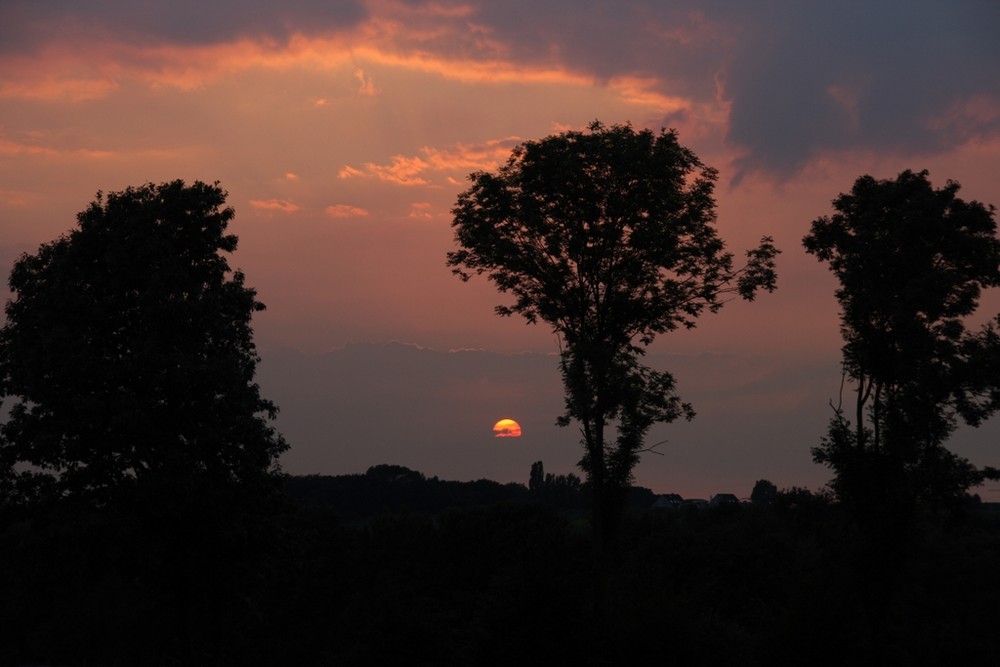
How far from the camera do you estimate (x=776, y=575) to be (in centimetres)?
8044

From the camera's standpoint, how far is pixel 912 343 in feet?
137

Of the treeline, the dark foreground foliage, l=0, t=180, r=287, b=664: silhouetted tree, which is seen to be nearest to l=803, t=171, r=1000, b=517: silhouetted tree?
the dark foreground foliage

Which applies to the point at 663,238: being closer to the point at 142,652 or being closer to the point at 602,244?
the point at 602,244

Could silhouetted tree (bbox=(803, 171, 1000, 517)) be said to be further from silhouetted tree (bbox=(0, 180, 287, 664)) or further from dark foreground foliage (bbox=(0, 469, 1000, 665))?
silhouetted tree (bbox=(0, 180, 287, 664))

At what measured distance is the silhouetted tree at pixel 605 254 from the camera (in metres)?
41.5

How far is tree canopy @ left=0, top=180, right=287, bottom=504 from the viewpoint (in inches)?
1356

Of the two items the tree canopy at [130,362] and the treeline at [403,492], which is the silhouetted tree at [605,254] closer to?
the tree canopy at [130,362]

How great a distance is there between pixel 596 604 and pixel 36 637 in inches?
2623

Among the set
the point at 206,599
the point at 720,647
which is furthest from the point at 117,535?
the point at 720,647

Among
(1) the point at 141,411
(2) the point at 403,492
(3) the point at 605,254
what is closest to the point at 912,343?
(3) the point at 605,254

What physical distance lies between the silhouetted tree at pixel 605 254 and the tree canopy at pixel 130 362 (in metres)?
12.4

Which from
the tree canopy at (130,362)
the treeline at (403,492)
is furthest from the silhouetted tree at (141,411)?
the treeline at (403,492)

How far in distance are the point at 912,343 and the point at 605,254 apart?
43.5 feet

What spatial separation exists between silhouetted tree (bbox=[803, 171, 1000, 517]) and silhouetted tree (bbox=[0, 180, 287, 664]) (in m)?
24.7
